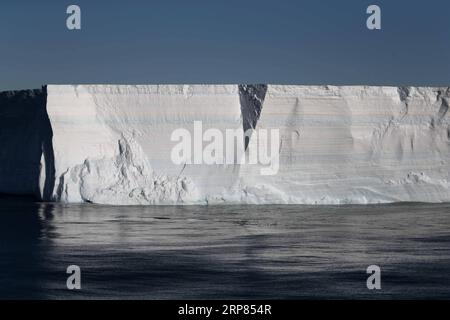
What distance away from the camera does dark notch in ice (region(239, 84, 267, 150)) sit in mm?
20078

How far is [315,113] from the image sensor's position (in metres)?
20.3

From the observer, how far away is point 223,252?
1188 cm

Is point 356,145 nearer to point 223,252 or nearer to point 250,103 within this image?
point 250,103

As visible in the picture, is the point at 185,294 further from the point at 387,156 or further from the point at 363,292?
the point at 387,156

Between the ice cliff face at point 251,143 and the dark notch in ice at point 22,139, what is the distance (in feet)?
3.36

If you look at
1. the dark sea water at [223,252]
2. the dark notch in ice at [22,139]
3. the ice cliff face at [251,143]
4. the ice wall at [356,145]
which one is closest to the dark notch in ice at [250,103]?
the ice cliff face at [251,143]

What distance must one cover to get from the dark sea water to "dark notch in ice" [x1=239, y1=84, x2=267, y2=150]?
2516 millimetres

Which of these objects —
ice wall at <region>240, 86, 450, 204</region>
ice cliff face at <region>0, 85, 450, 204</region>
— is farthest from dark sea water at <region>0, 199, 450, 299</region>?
ice wall at <region>240, 86, 450, 204</region>

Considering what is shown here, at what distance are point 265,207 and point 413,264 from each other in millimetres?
8557

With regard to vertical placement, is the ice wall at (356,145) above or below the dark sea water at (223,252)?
above

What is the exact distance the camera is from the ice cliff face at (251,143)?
19812mm

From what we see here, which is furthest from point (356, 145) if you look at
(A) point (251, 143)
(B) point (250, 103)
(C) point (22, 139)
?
(C) point (22, 139)

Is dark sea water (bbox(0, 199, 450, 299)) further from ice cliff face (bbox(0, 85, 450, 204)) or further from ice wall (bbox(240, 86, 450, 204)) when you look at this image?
ice wall (bbox(240, 86, 450, 204))

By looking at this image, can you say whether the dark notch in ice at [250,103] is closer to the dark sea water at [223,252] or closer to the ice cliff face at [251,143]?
the ice cliff face at [251,143]
